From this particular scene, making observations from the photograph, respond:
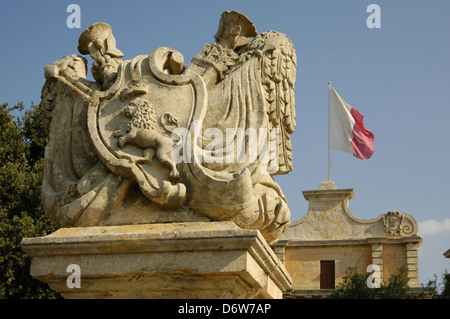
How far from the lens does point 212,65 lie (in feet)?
15.9

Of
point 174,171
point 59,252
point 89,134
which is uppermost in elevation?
point 89,134

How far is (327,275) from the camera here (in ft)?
88.8

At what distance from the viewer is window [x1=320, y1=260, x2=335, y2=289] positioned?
26875mm

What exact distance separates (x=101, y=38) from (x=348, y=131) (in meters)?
20.1

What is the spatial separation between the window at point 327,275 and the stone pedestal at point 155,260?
23.3 metres

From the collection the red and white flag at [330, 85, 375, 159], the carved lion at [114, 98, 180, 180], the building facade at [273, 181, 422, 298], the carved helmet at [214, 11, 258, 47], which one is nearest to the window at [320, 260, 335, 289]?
the building facade at [273, 181, 422, 298]

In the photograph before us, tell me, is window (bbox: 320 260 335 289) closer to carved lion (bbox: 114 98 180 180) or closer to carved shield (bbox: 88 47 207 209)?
carved shield (bbox: 88 47 207 209)

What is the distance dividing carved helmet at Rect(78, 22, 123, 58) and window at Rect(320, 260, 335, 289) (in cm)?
2292

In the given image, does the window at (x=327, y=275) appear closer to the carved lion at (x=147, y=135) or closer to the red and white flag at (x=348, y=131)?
the red and white flag at (x=348, y=131)

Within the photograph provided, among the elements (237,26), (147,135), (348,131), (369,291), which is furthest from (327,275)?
(147,135)
